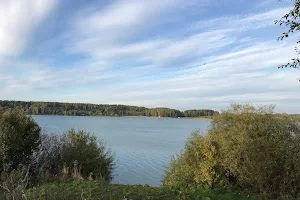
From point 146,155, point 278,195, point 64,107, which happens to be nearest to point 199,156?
point 278,195

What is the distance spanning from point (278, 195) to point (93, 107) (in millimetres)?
119172

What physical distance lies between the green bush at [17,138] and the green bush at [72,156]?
731 millimetres

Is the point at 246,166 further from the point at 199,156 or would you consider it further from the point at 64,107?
the point at 64,107

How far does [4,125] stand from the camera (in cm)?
1171

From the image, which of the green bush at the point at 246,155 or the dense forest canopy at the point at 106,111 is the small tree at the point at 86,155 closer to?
the green bush at the point at 246,155

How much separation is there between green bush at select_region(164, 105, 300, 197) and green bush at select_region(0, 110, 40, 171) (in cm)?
569

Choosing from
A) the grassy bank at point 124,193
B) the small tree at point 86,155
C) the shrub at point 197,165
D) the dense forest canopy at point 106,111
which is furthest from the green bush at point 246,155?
the dense forest canopy at point 106,111

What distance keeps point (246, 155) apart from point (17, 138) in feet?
27.3

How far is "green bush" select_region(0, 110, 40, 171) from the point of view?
1136 centimetres

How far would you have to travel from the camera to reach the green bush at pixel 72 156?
12961 mm

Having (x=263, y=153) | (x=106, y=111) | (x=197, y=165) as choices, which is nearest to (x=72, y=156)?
(x=197, y=165)

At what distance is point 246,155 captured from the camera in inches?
376

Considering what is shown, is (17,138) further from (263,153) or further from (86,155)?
(263,153)

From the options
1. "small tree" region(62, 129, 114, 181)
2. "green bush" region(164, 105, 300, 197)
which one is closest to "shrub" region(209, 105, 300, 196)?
"green bush" region(164, 105, 300, 197)
